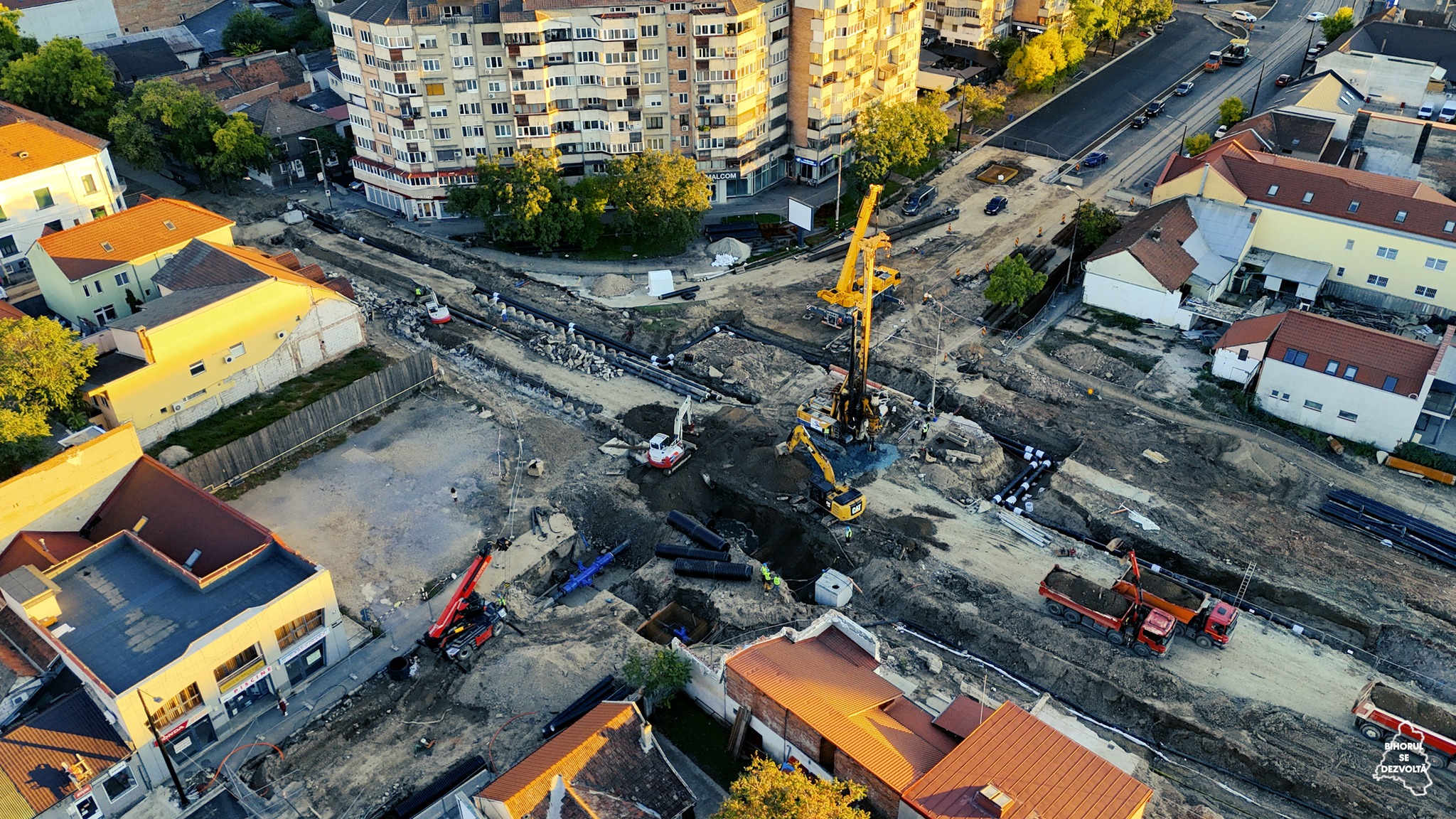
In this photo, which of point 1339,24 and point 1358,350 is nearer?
point 1358,350

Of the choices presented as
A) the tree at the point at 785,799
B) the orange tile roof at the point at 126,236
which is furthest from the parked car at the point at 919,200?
the tree at the point at 785,799

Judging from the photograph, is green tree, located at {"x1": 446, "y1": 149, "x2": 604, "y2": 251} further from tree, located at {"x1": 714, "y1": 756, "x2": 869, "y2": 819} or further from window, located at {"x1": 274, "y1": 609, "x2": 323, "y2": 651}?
tree, located at {"x1": 714, "y1": 756, "x2": 869, "y2": 819}

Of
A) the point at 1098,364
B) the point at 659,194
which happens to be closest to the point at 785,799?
the point at 1098,364

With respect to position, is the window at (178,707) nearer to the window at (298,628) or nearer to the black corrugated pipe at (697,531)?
the window at (298,628)

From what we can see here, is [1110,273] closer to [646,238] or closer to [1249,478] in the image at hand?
[1249,478]

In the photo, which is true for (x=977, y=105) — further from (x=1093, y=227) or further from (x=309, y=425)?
(x=309, y=425)

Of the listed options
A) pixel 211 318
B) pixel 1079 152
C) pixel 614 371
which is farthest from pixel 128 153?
pixel 1079 152
